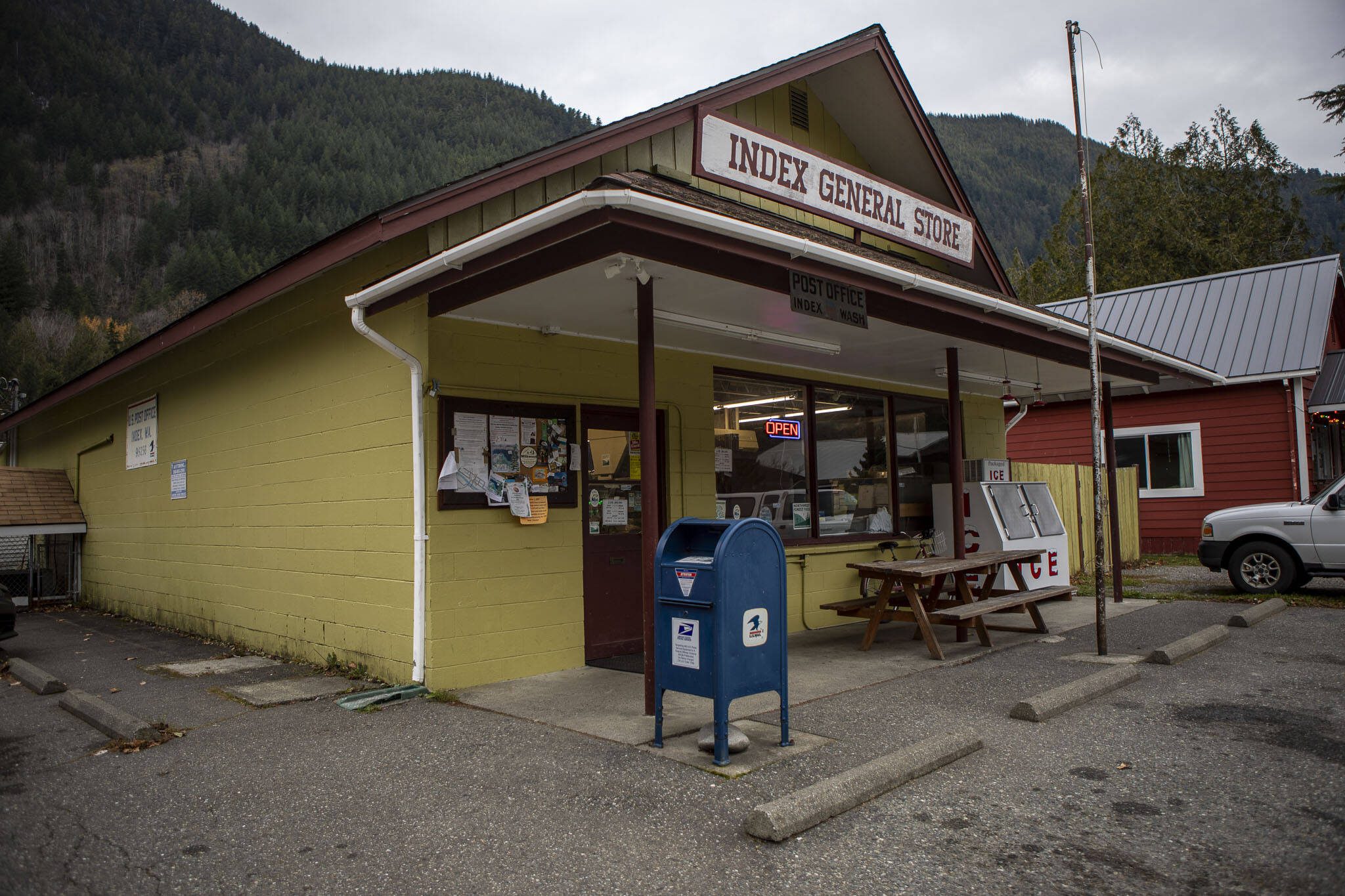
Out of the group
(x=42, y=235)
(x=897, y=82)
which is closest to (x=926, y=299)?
(x=897, y=82)

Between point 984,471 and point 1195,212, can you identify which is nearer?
point 984,471

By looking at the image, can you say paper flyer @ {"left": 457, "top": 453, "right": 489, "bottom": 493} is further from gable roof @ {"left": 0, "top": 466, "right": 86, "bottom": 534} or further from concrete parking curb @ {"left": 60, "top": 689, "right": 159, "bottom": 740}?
gable roof @ {"left": 0, "top": 466, "right": 86, "bottom": 534}

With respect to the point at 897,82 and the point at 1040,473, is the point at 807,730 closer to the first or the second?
the point at 897,82

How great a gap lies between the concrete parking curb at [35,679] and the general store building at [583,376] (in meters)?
1.80

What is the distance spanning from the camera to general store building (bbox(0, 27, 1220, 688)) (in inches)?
236

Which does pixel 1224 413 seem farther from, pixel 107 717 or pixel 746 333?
pixel 107 717

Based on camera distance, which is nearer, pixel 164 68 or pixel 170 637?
pixel 170 637

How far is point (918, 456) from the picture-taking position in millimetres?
11602

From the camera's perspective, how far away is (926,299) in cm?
689

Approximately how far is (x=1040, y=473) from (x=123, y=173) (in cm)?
9469

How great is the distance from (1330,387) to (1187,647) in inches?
503

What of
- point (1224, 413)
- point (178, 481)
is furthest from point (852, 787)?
point (1224, 413)

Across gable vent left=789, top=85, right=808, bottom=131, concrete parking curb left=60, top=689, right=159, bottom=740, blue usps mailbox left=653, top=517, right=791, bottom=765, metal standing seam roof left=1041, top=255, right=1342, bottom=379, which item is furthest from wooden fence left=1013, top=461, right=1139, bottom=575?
concrete parking curb left=60, top=689, right=159, bottom=740

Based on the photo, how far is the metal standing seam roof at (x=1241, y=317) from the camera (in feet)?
54.3
